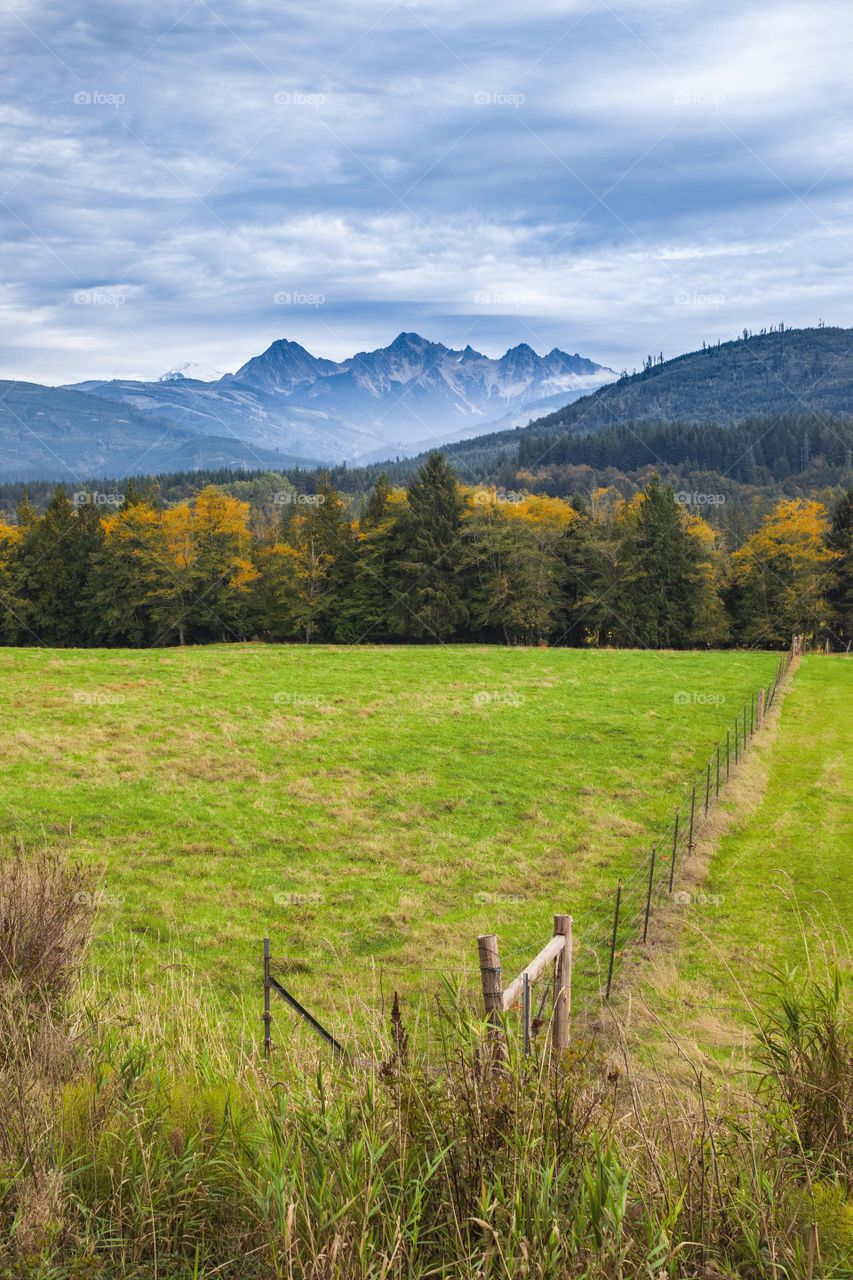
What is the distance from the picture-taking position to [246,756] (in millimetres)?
22125

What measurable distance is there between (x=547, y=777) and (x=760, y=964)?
10014mm

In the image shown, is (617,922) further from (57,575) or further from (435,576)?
(57,575)

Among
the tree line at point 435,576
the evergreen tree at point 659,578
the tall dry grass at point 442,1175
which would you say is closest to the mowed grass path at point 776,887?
the tall dry grass at point 442,1175

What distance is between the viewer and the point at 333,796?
19.3m

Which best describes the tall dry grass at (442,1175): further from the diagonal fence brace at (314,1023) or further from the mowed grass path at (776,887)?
the mowed grass path at (776,887)

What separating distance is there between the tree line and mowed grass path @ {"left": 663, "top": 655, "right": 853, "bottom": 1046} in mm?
29559

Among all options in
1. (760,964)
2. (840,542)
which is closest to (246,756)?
(760,964)

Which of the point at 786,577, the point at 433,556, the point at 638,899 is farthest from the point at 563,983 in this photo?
the point at 786,577

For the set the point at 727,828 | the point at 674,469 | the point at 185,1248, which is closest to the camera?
the point at 185,1248

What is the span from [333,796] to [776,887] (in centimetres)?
1389

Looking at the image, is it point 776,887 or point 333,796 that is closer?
point 776,887

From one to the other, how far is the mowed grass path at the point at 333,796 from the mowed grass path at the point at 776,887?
1.95 meters

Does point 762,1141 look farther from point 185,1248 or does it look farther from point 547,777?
point 547,777

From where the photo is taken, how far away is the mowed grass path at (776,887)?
1112 cm
